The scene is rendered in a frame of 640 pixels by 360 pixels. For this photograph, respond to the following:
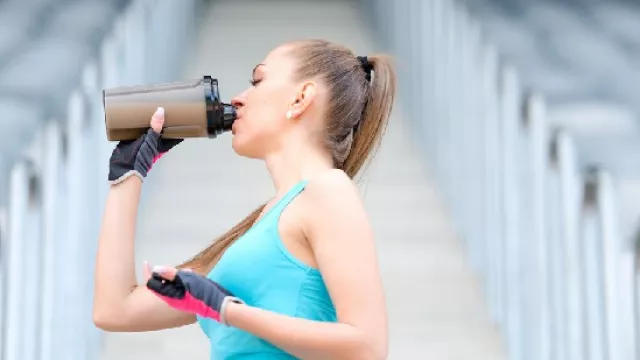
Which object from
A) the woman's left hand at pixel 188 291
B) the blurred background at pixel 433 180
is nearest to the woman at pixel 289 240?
the woman's left hand at pixel 188 291

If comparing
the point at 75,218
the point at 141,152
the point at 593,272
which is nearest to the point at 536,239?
the point at 593,272

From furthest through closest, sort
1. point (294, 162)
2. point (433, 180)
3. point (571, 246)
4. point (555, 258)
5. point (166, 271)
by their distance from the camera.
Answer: point (433, 180), point (555, 258), point (571, 246), point (294, 162), point (166, 271)

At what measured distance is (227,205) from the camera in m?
3.56

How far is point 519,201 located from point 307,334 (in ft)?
5.12

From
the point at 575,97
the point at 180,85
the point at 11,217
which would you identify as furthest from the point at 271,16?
the point at 180,85

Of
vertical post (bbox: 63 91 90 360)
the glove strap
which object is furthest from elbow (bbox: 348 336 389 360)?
vertical post (bbox: 63 91 90 360)

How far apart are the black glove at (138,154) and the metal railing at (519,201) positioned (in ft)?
2.86

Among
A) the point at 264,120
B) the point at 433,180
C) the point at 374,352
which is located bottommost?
the point at 374,352

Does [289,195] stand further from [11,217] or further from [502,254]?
[502,254]

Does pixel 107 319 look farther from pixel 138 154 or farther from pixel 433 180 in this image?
pixel 433 180

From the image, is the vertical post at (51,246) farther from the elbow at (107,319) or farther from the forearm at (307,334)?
the forearm at (307,334)

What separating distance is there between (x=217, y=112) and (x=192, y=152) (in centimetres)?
279

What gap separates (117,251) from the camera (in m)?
1.28

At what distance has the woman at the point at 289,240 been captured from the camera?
1104mm
